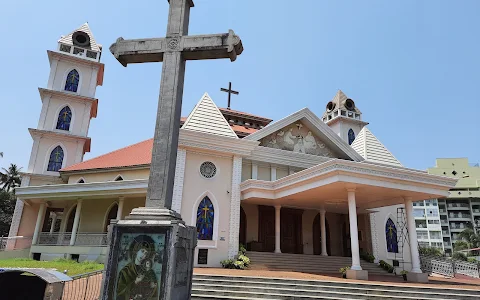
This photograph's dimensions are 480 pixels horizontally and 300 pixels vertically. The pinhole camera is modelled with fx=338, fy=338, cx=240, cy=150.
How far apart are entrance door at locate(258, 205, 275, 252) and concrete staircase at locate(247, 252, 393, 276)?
147 centimetres

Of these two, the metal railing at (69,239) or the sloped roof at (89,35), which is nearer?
the metal railing at (69,239)

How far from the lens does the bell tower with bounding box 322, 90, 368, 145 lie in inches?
1537

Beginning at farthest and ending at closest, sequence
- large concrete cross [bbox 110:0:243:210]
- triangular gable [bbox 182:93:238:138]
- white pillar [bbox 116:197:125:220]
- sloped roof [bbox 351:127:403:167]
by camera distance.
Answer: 1. sloped roof [bbox 351:127:403:167]
2. white pillar [bbox 116:197:125:220]
3. triangular gable [bbox 182:93:238:138]
4. large concrete cross [bbox 110:0:243:210]

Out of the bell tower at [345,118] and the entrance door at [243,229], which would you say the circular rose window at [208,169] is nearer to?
the entrance door at [243,229]

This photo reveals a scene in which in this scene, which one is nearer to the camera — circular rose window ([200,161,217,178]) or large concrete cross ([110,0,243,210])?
large concrete cross ([110,0,243,210])

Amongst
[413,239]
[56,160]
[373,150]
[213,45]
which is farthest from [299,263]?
[56,160]

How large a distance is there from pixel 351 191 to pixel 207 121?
25.1 ft

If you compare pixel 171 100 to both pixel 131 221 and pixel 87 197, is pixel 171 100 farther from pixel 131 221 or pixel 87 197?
pixel 87 197

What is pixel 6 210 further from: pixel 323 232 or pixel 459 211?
pixel 459 211

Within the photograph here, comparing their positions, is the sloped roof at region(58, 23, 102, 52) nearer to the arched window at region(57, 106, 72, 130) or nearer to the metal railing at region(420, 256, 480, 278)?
the arched window at region(57, 106, 72, 130)

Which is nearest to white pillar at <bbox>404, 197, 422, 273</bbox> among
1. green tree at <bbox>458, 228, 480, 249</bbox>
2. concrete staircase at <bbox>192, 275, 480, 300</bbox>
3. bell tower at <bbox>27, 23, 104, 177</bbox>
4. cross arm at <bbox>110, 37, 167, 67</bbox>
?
concrete staircase at <bbox>192, 275, 480, 300</bbox>

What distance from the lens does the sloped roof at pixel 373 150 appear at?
20.1 metres

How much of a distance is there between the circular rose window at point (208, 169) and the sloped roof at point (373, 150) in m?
9.37

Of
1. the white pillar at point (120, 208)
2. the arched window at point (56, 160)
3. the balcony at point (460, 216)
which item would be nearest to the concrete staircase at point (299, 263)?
the white pillar at point (120, 208)
